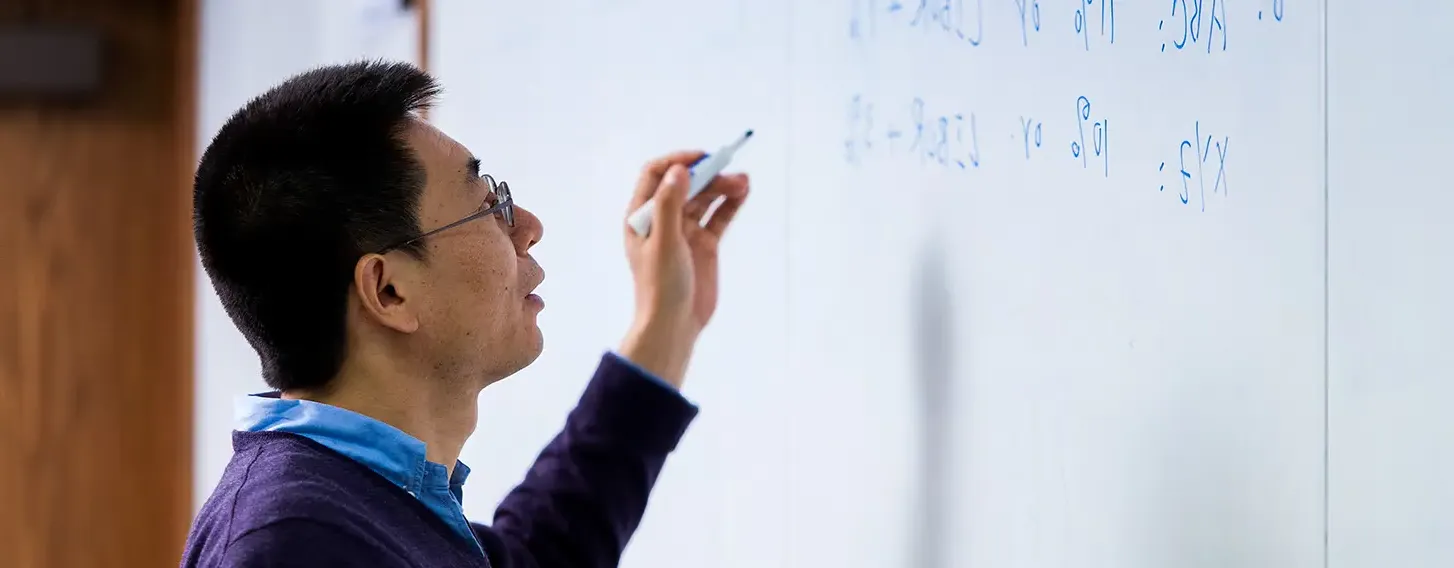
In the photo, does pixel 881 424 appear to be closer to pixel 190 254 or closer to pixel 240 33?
pixel 240 33

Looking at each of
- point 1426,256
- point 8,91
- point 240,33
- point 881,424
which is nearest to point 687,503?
point 881,424

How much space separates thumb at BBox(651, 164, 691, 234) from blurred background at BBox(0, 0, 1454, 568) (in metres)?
0.10

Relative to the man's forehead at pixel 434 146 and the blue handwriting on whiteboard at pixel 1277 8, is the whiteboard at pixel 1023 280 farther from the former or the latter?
the man's forehead at pixel 434 146

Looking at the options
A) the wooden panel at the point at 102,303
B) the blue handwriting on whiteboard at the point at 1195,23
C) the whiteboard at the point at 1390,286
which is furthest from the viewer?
the wooden panel at the point at 102,303

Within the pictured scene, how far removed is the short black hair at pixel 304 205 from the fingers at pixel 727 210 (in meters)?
0.29

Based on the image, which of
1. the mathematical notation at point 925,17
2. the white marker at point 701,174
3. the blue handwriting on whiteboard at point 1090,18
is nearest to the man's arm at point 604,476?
the white marker at point 701,174

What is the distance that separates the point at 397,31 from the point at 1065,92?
116 centimetres

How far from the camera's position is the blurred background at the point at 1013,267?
631 millimetres

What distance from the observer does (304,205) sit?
795 millimetres

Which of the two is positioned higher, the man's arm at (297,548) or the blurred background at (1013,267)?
the blurred background at (1013,267)

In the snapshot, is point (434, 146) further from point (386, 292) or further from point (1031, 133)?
point (1031, 133)

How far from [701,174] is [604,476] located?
260mm

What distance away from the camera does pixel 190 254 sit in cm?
235

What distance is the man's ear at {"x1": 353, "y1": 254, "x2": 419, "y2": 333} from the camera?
2.70 ft
